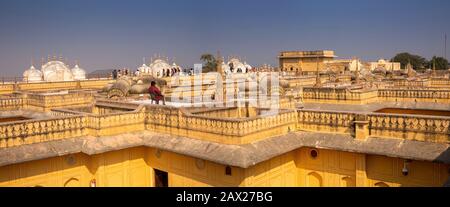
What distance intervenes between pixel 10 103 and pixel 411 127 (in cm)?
1722

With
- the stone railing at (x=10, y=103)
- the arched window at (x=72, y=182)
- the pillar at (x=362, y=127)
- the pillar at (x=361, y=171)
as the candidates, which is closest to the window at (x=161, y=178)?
the arched window at (x=72, y=182)

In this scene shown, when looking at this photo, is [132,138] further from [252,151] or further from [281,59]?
[281,59]

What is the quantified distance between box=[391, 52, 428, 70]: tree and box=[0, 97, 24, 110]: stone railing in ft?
256

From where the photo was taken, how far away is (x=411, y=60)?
8544 cm

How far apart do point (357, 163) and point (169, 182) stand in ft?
19.1

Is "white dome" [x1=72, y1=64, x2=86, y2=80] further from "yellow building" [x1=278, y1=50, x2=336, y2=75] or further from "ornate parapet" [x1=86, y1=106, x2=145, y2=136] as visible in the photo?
"ornate parapet" [x1=86, y1=106, x2=145, y2=136]

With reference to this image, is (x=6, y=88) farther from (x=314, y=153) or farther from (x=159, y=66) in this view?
(x=159, y=66)

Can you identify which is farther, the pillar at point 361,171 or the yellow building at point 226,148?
the pillar at point 361,171

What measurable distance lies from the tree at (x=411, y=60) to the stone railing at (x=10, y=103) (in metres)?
78.0

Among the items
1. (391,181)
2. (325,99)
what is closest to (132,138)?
(391,181)

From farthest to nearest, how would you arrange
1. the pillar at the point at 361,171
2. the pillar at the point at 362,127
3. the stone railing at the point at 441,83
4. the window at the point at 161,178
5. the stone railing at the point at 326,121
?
the stone railing at the point at 441,83, the window at the point at 161,178, the stone railing at the point at 326,121, the pillar at the point at 361,171, the pillar at the point at 362,127

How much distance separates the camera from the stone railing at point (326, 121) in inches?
459

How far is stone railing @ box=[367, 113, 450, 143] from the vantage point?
10148mm

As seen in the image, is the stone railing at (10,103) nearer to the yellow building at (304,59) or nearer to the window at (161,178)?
the window at (161,178)
